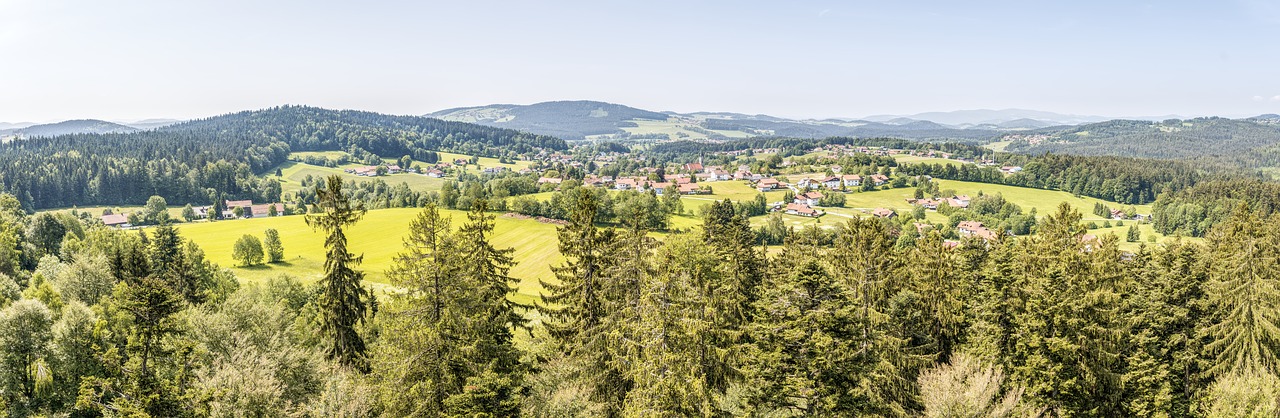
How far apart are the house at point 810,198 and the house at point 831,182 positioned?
16231 mm

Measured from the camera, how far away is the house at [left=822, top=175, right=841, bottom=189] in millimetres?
174625

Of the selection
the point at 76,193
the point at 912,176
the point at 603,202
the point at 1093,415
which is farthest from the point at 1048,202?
the point at 76,193

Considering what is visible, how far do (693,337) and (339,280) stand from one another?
15.6 meters

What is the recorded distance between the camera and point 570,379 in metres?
26.7

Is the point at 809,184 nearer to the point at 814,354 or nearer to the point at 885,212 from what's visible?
the point at 885,212

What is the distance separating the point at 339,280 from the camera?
81.8ft

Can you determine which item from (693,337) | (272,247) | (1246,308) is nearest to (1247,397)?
(1246,308)

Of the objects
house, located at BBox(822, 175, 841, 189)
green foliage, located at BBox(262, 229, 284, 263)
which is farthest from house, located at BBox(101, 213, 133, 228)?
house, located at BBox(822, 175, 841, 189)

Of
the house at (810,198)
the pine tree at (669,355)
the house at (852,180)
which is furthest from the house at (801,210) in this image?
the pine tree at (669,355)

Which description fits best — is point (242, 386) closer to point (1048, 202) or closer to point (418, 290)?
point (418, 290)

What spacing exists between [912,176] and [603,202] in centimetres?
12140

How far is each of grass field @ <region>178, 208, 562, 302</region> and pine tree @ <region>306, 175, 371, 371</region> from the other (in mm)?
34637

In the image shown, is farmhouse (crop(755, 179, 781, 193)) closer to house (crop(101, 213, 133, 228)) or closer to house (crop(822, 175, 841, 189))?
house (crop(822, 175, 841, 189))

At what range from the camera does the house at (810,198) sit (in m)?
150
